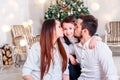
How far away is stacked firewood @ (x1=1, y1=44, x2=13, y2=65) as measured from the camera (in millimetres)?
5855

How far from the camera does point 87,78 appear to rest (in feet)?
7.39

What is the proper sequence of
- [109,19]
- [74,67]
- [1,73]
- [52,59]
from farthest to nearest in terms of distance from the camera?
[109,19]
[1,73]
[74,67]
[52,59]

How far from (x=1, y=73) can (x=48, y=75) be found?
11.1ft

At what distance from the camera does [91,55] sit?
2.14 m

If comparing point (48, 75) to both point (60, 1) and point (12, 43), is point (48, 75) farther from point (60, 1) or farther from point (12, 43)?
point (60, 1)

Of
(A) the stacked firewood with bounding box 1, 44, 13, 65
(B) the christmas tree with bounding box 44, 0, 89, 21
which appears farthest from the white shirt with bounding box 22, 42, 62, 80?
(B) the christmas tree with bounding box 44, 0, 89, 21

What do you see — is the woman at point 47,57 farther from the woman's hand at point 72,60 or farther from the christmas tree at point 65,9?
the christmas tree at point 65,9

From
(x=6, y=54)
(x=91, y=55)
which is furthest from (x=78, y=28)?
(x=6, y=54)

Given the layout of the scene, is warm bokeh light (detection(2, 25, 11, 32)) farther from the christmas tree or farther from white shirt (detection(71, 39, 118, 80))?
white shirt (detection(71, 39, 118, 80))

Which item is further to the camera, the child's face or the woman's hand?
the woman's hand

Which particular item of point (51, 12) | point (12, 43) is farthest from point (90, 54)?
point (51, 12)

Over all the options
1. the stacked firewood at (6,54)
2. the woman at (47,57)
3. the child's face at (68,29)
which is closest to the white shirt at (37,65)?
the woman at (47,57)

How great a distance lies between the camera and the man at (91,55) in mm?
2051

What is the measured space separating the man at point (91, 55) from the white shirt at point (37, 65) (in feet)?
0.84
